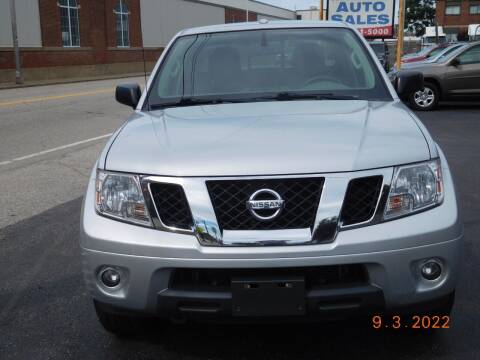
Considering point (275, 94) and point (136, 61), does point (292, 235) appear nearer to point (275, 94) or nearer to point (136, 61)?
point (275, 94)

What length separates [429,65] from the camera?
1419cm

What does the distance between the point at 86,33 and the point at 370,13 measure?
23484 mm

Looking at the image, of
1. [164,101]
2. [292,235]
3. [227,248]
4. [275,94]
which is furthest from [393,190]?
[164,101]

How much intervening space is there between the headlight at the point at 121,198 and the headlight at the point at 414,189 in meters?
1.09

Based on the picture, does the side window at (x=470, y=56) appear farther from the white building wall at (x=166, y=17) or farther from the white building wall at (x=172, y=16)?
the white building wall at (x=166, y=17)

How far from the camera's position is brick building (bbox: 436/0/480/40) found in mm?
80875

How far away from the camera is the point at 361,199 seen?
263 cm

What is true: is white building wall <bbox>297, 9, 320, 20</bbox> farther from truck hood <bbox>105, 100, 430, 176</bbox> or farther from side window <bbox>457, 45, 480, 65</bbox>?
A: truck hood <bbox>105, 100, 430, 176</bbox>

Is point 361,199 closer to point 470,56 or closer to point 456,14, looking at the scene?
point 470,56

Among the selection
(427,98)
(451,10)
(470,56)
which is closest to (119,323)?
(427,98)

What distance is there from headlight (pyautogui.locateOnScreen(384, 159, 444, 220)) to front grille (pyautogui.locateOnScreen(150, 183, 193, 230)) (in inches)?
34.3

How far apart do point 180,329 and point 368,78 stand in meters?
2.01

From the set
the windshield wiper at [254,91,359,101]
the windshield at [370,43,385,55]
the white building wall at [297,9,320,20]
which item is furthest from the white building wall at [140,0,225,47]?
the windshield wiper at [254,91,359,101]

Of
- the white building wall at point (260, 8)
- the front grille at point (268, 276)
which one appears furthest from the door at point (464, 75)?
the white building wall at point (260, 8)
